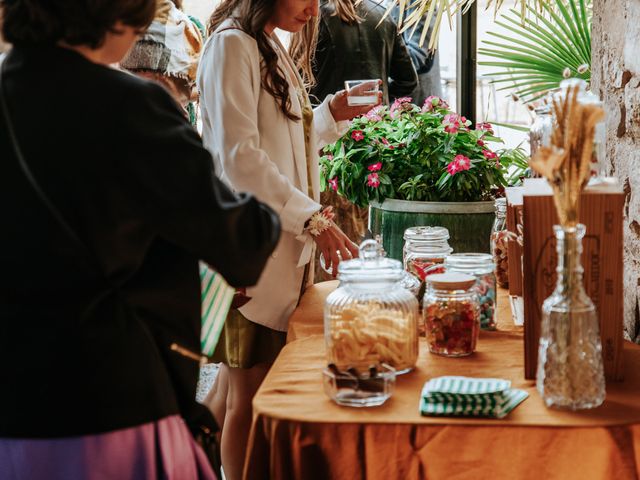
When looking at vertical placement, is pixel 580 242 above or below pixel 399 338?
above

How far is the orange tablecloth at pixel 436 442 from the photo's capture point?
48.4 inches

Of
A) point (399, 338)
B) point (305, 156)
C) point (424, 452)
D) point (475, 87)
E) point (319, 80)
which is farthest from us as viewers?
point (475, 87)

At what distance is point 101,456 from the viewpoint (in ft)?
3.66

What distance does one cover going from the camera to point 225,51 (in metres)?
1.98

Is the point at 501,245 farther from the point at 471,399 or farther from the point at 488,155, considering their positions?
the point at 471,399

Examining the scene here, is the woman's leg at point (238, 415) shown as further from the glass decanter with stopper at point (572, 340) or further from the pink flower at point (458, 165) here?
the glass decanter with stopper at point (572, 340)

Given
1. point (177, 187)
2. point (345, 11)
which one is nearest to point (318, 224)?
point (177, 187)

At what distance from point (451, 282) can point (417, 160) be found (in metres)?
0.96

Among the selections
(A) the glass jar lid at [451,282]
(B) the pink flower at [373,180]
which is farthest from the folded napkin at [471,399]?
(B) the pink flower at [373,180]

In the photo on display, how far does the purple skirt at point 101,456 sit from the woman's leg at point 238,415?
99cm

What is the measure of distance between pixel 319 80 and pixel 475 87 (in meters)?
0.93

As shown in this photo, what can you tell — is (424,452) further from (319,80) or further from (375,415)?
(319,80)

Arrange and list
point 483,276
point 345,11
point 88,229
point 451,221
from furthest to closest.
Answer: point 345,11 → point 451,221 → point 483,276 → point 88,229

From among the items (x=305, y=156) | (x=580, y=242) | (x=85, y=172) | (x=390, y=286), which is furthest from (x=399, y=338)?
(x=305, y=156)
